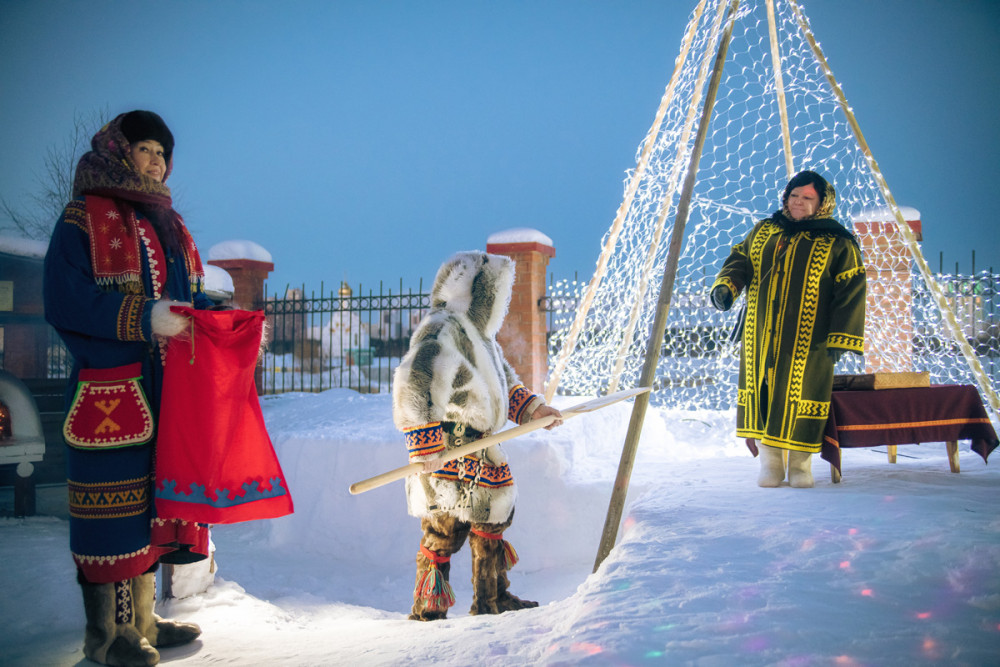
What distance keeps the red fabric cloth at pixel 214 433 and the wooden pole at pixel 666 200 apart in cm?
310

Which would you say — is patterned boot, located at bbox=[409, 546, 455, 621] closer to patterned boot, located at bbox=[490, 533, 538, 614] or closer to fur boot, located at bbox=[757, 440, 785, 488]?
patterned boot, located at bbox=[490, 533, 538, 614]

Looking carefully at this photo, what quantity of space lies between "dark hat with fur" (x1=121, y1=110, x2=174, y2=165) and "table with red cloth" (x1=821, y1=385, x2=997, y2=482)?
11.1 ft

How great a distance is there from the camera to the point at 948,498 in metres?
2.95

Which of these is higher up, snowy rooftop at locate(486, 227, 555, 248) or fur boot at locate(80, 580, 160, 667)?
snowy rooftop at locate(486, 227, 555, 248)

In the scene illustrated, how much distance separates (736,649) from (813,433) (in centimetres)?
202

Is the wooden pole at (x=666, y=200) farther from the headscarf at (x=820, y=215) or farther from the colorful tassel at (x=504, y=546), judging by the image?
the colorful tassel at (x=504, y=546)

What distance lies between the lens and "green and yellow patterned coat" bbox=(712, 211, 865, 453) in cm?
329

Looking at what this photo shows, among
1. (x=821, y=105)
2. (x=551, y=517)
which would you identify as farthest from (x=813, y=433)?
(x=821, y=105)

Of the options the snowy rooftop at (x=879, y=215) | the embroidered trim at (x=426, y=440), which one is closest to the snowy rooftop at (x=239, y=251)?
the embroidered trim at (x=426, y=440)

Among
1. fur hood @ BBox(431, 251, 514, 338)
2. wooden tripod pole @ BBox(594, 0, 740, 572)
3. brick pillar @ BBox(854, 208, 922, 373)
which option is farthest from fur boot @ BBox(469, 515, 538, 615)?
brick pillar @ BBox(854, 208, 922, 373)

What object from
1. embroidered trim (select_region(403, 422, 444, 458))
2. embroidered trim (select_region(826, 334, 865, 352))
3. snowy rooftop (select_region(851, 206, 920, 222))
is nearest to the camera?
embroidered trim (select_region(403, 422, 444, 458))

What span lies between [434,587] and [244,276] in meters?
7.02

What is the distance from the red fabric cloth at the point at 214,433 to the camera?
2.04 meters

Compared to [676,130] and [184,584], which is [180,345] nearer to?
[184,584]
